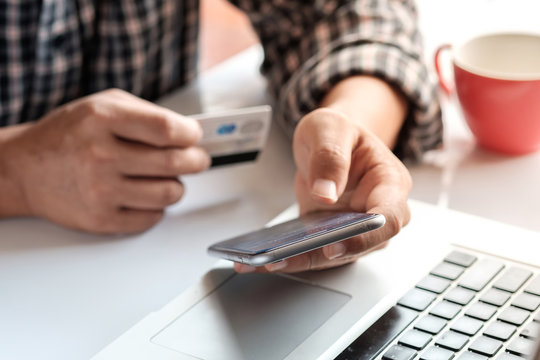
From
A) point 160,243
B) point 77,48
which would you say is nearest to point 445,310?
point 160,243

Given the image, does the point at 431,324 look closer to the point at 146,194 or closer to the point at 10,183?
the point at 146,194

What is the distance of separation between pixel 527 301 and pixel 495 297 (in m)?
0.02

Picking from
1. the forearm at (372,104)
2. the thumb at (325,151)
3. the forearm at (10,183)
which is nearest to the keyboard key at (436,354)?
the thumb at (325,151)

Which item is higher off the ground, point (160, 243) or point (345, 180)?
point (345, 180)

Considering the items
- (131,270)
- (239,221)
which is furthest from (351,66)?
(131,270)

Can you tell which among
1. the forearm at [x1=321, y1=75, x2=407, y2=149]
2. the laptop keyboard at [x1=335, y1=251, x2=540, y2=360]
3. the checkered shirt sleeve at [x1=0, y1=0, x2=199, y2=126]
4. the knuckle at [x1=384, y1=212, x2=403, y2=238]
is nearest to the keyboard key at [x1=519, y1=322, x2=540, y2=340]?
the laptop keyboard at [x1=335, y1=251, x2=540, y2=360]

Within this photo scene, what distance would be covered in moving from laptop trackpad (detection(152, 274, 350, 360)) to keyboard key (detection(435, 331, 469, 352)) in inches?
3.1

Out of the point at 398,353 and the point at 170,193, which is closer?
the point at 398,353

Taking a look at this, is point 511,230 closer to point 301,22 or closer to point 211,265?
point 211,265

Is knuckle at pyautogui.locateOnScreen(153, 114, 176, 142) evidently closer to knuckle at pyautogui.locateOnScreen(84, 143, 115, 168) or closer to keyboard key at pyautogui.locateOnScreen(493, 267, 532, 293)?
knuckle at pyautogui.locateOnScreen(84, 143, 115, 168)

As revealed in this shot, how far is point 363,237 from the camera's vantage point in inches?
18.8

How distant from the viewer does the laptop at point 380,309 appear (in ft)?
1.49

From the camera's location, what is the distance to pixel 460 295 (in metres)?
0.49

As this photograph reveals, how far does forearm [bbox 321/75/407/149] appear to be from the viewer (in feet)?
2.24
